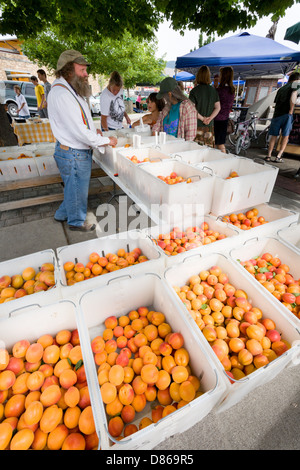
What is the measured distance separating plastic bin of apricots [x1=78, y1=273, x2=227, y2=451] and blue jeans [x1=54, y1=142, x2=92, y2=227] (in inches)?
79.3

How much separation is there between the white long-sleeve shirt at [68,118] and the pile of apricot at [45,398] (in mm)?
2228

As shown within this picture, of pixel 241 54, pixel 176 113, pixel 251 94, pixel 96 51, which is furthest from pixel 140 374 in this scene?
pixel 251 94

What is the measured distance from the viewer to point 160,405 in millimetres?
1251

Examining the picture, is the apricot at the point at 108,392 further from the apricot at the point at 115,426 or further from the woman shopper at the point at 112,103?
the woman shopper at the point at 112,103

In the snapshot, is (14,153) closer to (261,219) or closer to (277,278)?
(261,219)

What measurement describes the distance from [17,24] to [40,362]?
6.10 meters

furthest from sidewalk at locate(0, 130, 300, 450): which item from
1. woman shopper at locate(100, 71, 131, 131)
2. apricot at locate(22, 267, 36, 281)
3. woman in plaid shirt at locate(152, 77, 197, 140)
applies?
woman shopper at locate(100, 71, 131, 131)

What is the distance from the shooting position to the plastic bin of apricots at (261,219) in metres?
2.16

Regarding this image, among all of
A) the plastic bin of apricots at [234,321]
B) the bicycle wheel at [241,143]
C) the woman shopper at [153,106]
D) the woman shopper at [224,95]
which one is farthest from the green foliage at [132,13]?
the plastic bin of apricots at [234,321]

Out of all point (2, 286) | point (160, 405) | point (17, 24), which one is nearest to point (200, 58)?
point (17, 24)

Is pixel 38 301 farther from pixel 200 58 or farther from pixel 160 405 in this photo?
pixel 200 58

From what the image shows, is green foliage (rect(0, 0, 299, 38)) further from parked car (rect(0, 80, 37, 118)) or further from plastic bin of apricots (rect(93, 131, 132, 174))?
parked car (rect(0, 80, 37, 118))

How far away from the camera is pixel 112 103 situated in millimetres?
4629

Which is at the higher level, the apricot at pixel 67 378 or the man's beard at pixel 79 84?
the man's beard at pixel 79 84
